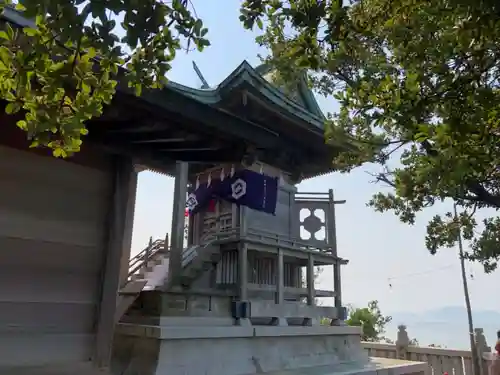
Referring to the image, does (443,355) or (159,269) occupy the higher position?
(159,269)

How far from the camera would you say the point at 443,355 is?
10086mm

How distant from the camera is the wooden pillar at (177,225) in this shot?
27.3 ft

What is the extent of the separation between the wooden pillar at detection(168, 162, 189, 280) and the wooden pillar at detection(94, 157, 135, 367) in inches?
191

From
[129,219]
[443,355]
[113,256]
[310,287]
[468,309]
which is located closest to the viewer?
[113,256]

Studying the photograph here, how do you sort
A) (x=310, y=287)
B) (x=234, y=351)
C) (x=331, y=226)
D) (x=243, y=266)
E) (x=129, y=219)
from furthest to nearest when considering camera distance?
(x=331, y=226)
(x=310, y=287)
(x=243, y=266)
(x=234, y=351)
(x=129, y=219)

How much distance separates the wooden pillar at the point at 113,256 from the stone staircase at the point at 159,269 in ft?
14.6

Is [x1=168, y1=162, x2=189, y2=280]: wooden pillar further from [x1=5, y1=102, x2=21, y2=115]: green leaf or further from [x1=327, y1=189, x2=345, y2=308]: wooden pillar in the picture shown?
[x1=5, y1=102, x2=21, y2=115]: green leaf

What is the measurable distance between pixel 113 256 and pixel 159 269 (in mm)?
7152

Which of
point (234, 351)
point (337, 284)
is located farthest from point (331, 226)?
point (234, 351)

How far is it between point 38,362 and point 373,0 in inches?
146

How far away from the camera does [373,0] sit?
3.39m

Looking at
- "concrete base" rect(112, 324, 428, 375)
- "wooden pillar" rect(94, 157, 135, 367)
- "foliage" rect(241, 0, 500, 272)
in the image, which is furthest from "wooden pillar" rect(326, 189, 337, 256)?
"wooden pillar" rect(94, 157, 135, 367)

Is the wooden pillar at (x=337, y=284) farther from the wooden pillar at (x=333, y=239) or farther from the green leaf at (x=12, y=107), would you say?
the green leaf at (x=12, y=107)

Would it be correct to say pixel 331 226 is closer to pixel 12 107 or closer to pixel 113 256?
pixel 113 256
